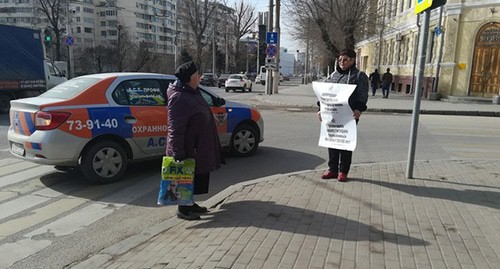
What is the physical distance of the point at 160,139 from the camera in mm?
6453

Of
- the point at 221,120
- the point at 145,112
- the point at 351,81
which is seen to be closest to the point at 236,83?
the point at 221,120

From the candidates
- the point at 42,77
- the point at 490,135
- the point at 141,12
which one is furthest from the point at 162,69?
the point at 141,12

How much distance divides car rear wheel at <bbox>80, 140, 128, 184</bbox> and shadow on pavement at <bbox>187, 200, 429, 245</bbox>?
2215 millimetres

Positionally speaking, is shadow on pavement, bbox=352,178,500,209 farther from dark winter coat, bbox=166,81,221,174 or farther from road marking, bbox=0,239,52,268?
road marking, bbox=0,239,52,268

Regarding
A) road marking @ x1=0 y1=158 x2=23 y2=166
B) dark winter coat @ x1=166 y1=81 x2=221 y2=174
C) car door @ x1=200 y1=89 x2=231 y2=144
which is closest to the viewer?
dark winter coat @ x1=166 y1=81 x2=221 y2=174

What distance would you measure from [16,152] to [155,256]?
376 cm

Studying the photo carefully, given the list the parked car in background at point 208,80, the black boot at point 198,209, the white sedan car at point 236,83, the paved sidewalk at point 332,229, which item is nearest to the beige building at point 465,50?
the white sedan car at point 236,83

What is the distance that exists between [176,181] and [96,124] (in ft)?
7.17

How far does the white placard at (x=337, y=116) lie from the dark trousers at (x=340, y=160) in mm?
200

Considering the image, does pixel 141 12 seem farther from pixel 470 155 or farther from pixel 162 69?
pixel 470 155

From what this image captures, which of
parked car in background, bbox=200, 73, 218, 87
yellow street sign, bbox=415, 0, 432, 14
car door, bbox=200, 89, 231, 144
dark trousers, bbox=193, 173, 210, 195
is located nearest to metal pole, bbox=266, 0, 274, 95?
parked car in background, bbox=200, 73, 218, 87

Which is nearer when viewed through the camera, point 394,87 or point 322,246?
point 322,246

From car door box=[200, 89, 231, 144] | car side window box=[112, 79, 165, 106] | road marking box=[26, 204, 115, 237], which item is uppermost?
car side window box=[112, 79, 165, 106]

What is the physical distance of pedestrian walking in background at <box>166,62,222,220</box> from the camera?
4066 millimetres
